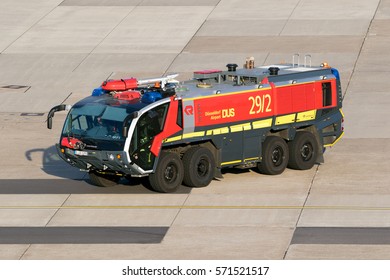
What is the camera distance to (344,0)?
51.9 metres

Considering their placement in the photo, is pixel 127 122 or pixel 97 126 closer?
pixel 127 122

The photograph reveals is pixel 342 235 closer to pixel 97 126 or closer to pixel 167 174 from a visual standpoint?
pixel 167 174

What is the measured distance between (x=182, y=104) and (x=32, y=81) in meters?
15.6

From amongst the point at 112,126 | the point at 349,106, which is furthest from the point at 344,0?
the point at 112,126

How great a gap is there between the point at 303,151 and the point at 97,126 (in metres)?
5.47

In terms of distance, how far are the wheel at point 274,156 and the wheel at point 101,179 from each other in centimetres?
351

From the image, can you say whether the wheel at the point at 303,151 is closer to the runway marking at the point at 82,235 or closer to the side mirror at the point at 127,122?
the side mirror at the point at 127,122

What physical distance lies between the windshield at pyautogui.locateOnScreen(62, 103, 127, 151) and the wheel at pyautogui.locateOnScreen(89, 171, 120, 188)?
47.1 inches

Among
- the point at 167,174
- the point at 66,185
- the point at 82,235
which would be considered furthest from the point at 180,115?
the point at 82,235

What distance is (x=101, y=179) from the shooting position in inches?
1121

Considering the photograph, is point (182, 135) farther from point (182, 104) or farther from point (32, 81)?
point (32, 81)

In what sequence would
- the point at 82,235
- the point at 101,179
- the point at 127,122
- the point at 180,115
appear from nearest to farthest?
1. the point at 82,235
2. the point at 127,122
3. the point at 180,115
4. the point at 101,179

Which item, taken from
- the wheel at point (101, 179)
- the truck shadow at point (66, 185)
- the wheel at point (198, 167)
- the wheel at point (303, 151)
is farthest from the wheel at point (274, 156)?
the wheel at point (101, 179)

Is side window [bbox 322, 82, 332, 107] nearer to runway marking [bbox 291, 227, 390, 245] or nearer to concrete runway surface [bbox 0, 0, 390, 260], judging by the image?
concrete runway surface [bbox 0, 0, 390, 260]
